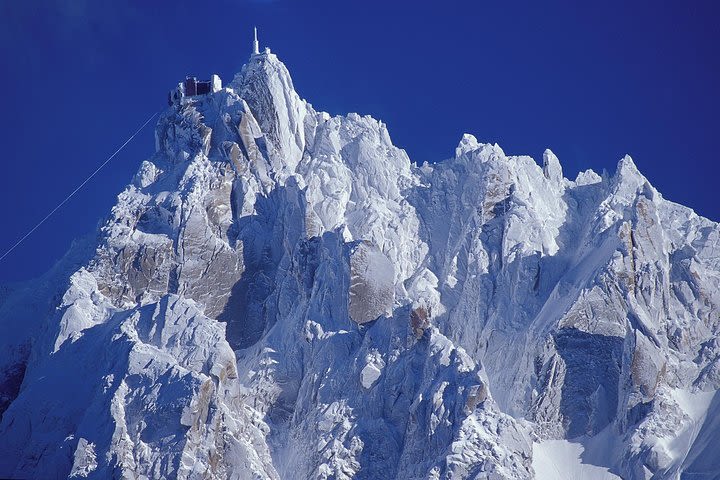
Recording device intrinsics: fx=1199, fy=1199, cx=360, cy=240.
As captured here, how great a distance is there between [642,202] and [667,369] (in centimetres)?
2184

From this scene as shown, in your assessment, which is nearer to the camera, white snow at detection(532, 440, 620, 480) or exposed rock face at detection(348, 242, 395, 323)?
white snow at detection(532, 440, 620, 480)

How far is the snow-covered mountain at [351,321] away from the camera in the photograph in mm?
113812

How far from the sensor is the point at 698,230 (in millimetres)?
159625

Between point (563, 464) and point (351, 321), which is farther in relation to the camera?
point (351, 321)

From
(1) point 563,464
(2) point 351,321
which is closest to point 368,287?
(2) point 351,321

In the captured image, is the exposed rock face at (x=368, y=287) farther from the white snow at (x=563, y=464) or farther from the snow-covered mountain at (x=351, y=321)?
the white snow at (x=563, y=464)

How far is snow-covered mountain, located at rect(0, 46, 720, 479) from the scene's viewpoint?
11381 centimetres

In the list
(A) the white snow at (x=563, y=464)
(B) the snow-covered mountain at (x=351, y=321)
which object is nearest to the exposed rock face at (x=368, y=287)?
(B) the snow-covered mountain at (x=351, y=321)

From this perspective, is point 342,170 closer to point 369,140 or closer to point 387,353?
point 369,140

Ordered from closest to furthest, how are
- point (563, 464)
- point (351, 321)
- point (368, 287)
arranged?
1. point (563, 464)
2. point (351, 321)
3. point (368, 287)

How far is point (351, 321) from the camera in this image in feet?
423

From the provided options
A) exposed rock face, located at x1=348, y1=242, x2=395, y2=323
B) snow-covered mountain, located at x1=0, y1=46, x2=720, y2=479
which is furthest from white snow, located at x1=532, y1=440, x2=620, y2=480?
exposed rock face, located at x1=348, y1=242, x2=395, y2=323

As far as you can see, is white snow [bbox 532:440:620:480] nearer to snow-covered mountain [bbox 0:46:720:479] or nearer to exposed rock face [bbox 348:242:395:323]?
snow-covered mountain [bbox 0:46:720:479]

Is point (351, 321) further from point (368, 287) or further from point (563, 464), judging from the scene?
point (563, 464)
